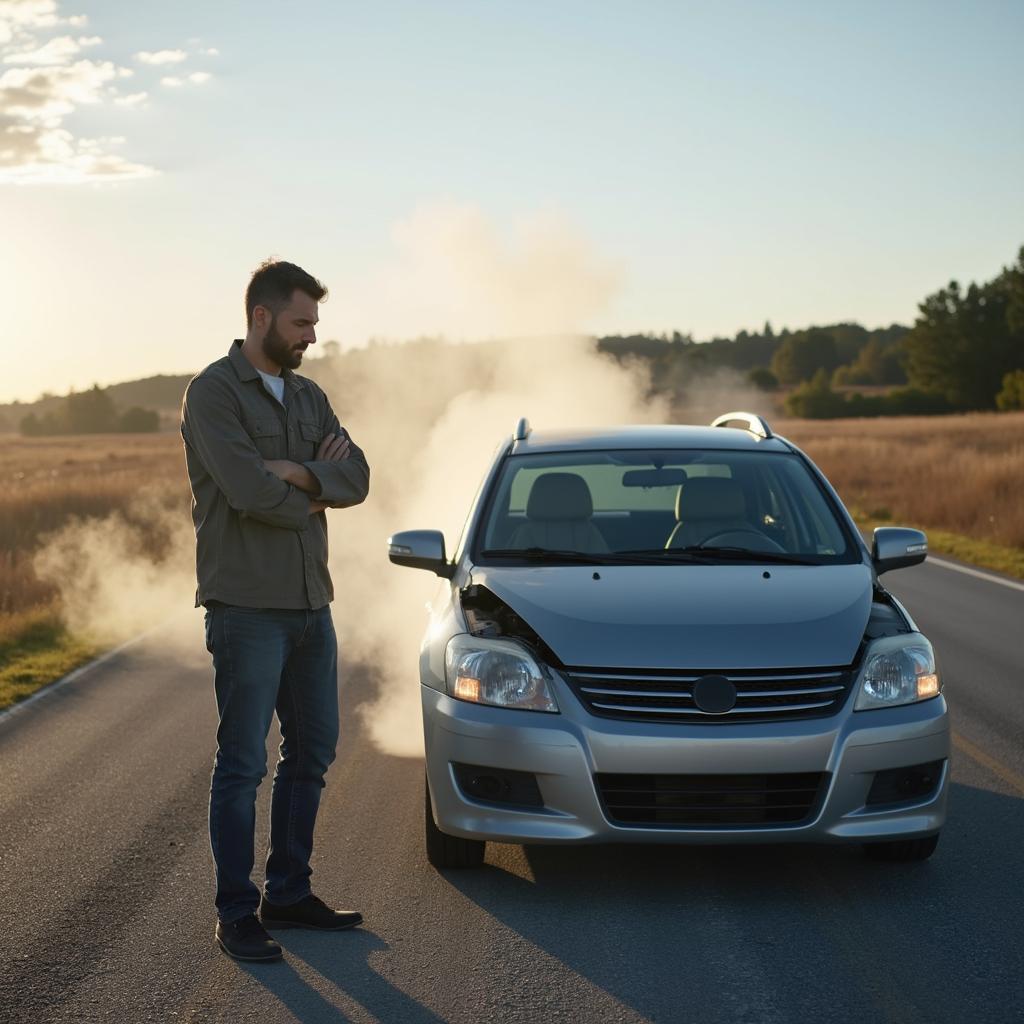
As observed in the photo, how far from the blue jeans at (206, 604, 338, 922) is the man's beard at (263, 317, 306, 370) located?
31.7 inches

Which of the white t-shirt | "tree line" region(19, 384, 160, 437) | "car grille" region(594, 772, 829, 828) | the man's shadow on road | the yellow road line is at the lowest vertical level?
"tree line" region(19, 384, 160, 437)

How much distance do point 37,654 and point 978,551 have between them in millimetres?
11609

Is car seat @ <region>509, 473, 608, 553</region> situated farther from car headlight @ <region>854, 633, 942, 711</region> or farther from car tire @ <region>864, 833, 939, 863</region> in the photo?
car tire @ <region>864, 833, 939, 863</region>

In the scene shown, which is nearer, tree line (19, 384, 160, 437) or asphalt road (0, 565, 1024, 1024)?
asphalt road (0, 565, 1024, 1024)

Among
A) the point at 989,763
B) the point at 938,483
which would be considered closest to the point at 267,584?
the point at 989,763

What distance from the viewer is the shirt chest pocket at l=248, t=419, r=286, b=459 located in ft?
15.2

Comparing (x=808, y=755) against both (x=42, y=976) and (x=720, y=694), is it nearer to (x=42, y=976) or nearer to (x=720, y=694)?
(x=720, y=694)

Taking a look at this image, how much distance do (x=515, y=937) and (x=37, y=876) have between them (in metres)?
1.90

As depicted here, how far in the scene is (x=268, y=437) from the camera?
4688mm

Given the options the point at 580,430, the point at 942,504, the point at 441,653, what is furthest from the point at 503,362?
the point at 441,653

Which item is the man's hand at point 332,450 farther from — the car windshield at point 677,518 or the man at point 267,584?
the car windshield at point 677,518

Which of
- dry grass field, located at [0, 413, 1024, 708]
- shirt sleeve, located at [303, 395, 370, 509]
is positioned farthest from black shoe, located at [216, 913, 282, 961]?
dry grass field, located at [0, 413, 1024, 708]

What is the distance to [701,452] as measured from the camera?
674 centimetres

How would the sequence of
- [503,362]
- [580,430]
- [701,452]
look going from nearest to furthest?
1. [701,452]
2. [580,430]
3. [503,362]
